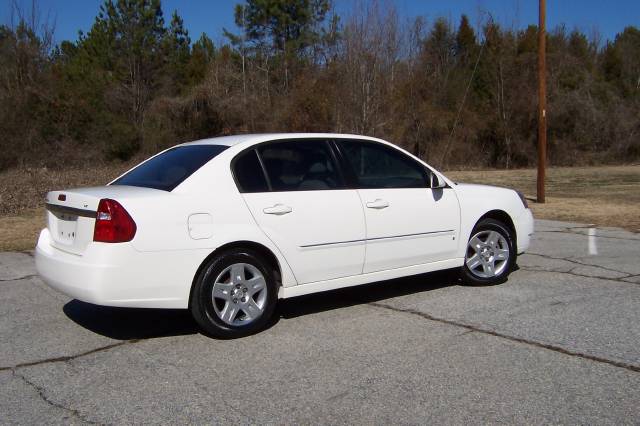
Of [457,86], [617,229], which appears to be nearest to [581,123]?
[457,86]

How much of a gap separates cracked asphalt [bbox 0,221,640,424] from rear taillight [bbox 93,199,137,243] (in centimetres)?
88

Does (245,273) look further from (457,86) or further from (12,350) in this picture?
(457,86)

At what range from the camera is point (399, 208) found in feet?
20.2

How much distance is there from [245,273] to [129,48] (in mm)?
37085

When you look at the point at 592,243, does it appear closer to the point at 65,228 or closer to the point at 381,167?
the point at 381,167

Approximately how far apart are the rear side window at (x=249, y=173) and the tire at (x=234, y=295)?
537 millimetres

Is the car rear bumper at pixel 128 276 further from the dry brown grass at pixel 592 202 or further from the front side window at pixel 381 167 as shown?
the dry brown grass at pixel 592 202

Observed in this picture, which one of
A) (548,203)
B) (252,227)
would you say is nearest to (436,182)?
(252,227)

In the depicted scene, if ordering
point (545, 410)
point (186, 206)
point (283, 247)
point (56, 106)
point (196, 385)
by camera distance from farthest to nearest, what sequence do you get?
1. point (56, 106)
2. point (283, 247)
3. point (186, 206)
4. point (196, 385)
5. point (545, 410)

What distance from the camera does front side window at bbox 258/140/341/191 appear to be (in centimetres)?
566

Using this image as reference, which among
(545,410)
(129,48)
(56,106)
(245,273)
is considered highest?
(129,48)

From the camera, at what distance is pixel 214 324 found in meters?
5.12

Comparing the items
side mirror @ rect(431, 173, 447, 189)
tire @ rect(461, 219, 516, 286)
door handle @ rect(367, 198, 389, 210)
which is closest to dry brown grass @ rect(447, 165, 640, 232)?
tire @ rect(461, 219, 516, 286)

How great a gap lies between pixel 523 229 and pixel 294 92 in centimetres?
2667
